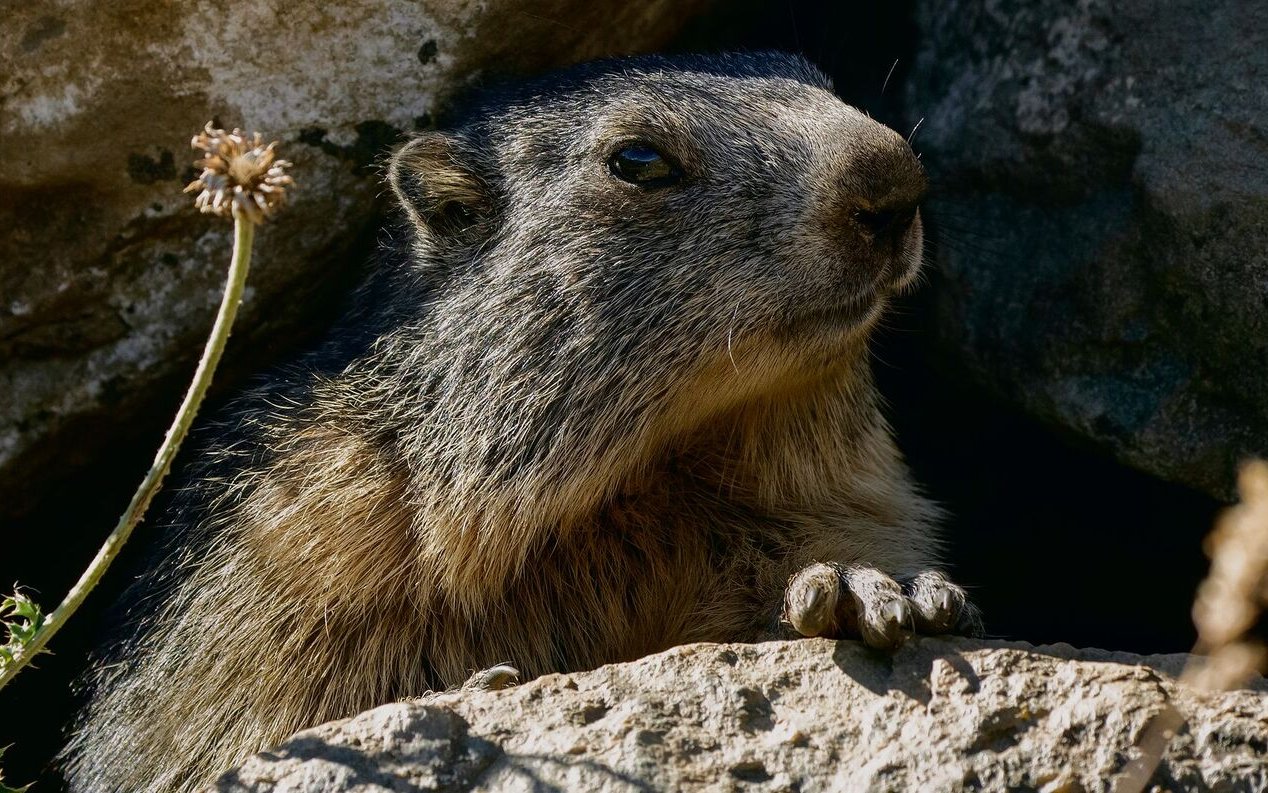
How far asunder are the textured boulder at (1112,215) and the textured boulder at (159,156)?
1857mm

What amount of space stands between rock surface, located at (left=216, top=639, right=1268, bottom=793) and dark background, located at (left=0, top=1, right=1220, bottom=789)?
7.27 feet

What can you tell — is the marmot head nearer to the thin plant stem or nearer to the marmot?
the marmot

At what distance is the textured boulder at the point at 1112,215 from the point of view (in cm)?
479

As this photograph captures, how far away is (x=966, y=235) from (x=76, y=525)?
4.07 meters

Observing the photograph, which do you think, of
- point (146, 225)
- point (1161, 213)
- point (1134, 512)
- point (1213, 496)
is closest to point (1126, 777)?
point (1213, 496)

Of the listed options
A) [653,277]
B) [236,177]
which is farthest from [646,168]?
[236,177]

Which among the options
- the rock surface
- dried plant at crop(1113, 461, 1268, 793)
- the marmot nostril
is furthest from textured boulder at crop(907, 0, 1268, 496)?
dried plant at crop(1113, 461, 1268, 793)

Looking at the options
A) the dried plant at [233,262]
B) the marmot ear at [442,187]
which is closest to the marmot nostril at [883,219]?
the marmot ear at [442,187]

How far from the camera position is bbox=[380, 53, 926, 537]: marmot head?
4.36m

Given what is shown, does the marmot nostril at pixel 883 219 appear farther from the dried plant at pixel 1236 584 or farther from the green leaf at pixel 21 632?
the green leaf at pixel 21 632

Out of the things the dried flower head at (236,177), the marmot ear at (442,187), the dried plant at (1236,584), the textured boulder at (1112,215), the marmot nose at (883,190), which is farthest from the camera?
the marmot ear at (442,187)

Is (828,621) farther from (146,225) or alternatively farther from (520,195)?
(146,225)

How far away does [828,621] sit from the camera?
373 cm

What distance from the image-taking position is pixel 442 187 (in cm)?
495
